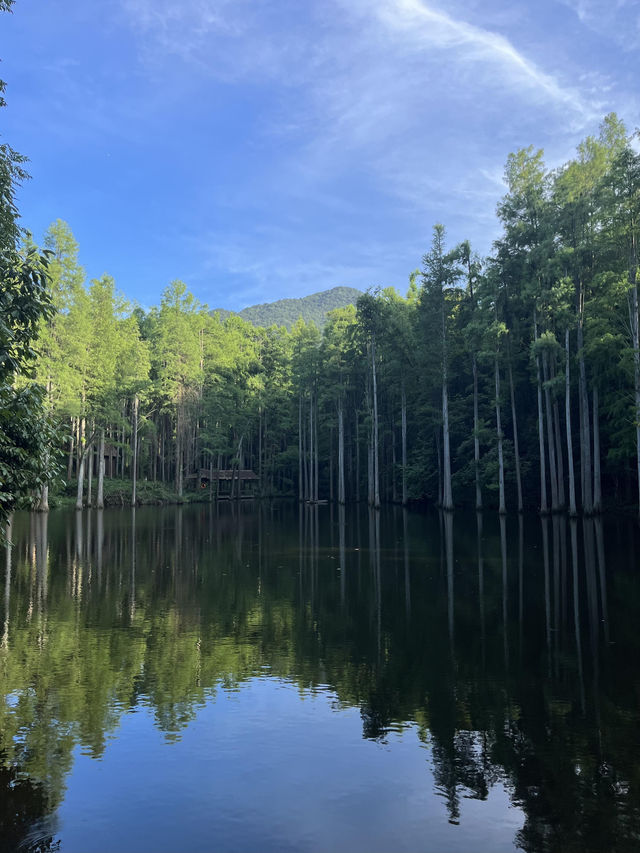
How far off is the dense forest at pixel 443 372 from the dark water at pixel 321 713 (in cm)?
873

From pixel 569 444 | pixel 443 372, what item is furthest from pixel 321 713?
pixel 443 372

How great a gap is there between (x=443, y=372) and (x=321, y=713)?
108 ft

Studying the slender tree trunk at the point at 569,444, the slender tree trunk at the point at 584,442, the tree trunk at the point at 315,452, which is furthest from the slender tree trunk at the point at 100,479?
the slender tree trunk at the point at 584,442

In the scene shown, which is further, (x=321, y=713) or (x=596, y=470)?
(x=596, y=470)

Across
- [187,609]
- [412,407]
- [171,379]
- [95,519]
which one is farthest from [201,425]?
[187,609]

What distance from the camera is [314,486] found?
52406 mm

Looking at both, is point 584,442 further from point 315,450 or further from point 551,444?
point 315,450

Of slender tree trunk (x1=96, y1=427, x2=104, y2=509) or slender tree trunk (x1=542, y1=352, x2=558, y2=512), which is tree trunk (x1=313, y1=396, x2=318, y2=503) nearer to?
slender tree trunk (x1=96, y1=427, x2=104, y2=509)

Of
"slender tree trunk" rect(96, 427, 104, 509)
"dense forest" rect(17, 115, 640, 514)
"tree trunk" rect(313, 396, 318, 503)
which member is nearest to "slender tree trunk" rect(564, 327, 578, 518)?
"dense forest" rect(17, 115, 640, 514)

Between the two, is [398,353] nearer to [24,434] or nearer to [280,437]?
[280,437]

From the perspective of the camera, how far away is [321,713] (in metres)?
6.02

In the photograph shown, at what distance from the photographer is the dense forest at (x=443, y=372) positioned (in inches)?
1140

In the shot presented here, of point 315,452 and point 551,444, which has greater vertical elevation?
point 315,452

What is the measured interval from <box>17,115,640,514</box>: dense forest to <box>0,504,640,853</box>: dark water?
8.73 m
